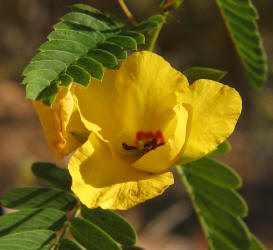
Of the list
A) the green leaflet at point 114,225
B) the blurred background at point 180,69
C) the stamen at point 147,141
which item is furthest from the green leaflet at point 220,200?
the blurred background at point 180,69

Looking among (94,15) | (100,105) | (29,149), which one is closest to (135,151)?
(100,105)

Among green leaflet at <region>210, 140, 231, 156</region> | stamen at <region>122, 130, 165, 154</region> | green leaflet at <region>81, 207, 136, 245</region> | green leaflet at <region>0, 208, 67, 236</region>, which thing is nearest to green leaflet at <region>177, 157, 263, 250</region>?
green leaflet at <region>210, 140, 231, 156</region>

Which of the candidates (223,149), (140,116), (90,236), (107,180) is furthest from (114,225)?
(223,149)

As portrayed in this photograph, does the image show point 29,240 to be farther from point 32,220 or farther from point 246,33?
point 246,33

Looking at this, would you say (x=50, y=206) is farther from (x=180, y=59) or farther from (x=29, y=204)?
(x=180, y=59)

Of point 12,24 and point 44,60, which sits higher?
point 44,60

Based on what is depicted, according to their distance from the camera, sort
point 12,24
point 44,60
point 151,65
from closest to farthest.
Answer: point 44,60 < point 151,65 < point 12,24
